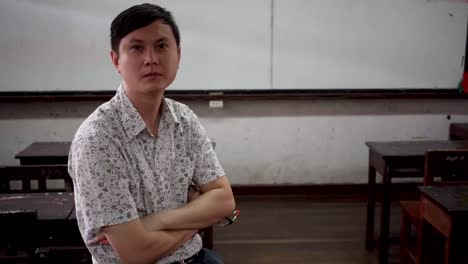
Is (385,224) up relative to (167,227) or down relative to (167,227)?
down

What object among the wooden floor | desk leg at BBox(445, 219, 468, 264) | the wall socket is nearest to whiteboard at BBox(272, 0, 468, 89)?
the wall socket

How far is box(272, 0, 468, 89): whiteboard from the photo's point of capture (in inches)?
155

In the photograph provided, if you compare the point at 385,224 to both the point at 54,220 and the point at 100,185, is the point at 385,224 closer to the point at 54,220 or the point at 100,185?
the point at 54,220

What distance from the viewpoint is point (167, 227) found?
1274 mm

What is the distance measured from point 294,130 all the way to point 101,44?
1.82 metres

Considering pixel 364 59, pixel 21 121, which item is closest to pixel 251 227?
pixel 364 59

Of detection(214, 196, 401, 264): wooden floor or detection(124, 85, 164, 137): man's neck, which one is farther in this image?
detection(214, 196, 401, 264): wooden floor

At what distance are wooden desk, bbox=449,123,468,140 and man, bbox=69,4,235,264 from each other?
123 inches

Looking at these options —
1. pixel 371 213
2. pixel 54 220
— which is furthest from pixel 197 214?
pixel 371 213

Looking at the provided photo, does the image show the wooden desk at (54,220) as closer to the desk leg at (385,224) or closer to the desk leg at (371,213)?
the desk leg at (385,224)

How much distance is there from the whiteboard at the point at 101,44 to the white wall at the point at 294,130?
0.75 ft

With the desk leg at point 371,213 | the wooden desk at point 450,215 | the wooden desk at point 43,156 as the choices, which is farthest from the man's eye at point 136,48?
the desk leg at point 371,213

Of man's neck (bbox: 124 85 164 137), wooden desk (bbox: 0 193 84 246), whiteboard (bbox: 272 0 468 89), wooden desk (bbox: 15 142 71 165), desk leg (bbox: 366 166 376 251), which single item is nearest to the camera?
man's neck (bbox: 124 85 164 137)

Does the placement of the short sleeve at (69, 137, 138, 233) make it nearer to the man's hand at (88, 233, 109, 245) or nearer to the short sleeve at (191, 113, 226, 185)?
the man's hand at (88, 233, 109, 245)
